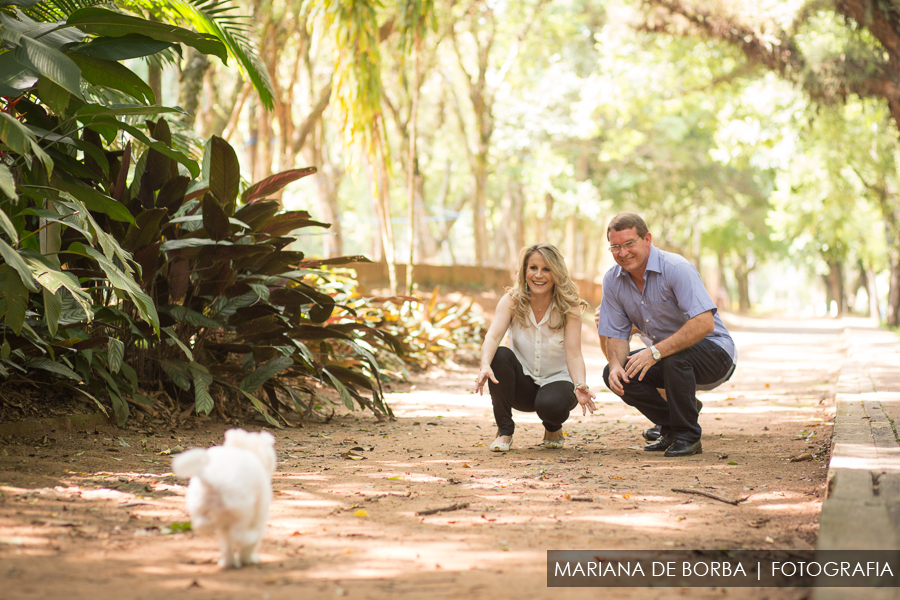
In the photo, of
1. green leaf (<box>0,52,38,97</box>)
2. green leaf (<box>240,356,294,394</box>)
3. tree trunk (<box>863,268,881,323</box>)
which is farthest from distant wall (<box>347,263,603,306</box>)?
tree trunk (<box>863,268,881,323</box>)

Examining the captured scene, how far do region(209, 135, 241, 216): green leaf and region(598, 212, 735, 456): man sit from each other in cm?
243

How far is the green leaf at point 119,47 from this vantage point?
3.79 m

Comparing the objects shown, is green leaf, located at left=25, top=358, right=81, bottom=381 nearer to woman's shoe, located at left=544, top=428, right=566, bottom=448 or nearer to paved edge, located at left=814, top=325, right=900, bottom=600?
woman's shoe, located at left=544, top=428, right=566, bottom=448

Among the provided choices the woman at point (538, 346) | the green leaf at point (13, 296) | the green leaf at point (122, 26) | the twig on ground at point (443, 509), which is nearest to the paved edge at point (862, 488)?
the twig on ground at point (443, 509)

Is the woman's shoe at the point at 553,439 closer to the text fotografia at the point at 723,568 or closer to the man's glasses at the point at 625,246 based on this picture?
the man's glasses at the point at 625,246

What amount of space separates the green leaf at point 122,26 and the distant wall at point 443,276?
395 inches

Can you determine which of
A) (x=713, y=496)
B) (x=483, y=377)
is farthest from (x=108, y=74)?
(x=713, y=496)

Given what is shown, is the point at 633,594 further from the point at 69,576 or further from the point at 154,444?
the point at 154,444

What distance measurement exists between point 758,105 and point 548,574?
53.4 feet

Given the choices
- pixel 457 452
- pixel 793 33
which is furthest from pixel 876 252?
pixel 457 452

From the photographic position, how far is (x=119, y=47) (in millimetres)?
3812

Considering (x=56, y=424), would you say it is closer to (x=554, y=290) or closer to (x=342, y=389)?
(x=342, y=389)

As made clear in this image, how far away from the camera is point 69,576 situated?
2.29 m

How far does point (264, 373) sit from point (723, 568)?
3.46 m
